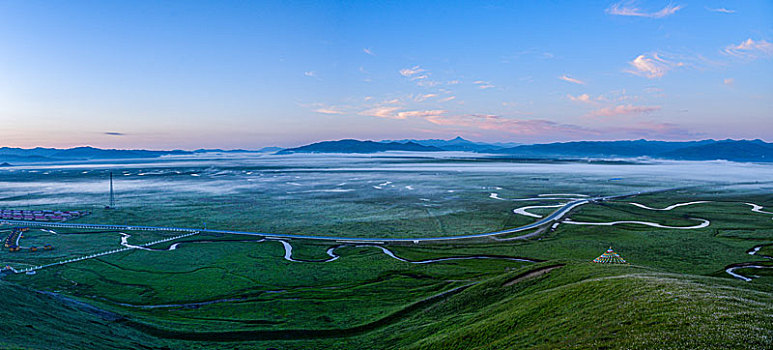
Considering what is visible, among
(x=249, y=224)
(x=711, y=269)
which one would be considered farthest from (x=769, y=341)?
(x=249, y=224)

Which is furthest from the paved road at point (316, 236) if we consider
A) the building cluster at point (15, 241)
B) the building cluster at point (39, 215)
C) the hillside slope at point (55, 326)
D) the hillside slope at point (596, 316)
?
the hillside slope at point (55, 326)

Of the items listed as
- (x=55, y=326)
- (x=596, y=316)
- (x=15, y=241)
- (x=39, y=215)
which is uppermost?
(x=596, y=316)

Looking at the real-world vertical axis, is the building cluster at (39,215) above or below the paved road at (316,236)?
above

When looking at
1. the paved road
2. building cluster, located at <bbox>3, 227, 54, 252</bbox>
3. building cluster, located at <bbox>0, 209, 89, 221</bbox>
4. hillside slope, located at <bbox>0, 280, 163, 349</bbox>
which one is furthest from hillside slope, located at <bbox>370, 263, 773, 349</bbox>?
building cluster, located at <bbox>0, 209, 89, 221</bbox>

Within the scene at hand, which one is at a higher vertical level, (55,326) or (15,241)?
(55,326)

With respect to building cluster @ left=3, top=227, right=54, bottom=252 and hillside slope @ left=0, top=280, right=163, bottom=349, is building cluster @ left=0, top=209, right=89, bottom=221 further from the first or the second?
hillside slope @ left=0, top=280, right=163, bottom=349

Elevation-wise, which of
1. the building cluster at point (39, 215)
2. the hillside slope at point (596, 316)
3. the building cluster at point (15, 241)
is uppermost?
the hillside slope at point (596, 316)

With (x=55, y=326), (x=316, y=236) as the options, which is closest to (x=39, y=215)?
(x=316, y=236)

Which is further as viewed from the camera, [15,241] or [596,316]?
[15,241]

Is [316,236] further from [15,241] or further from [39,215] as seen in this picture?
[39,215]

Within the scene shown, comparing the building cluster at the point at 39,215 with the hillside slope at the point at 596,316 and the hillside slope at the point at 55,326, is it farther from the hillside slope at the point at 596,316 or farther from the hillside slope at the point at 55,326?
the hillside slope at the point at 596,316
